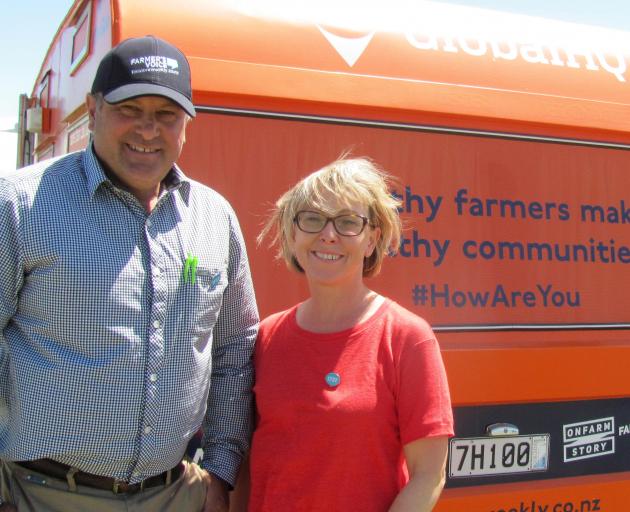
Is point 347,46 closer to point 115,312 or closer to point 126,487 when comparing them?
point 115,312

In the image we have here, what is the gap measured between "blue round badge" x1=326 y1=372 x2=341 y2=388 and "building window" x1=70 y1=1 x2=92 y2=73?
1663 mm

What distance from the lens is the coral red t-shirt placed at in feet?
5.66

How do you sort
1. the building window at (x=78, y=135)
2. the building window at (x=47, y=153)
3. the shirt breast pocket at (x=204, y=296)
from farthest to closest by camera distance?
the building window at (x=47, y=153) → the building window at (x=78, y=135) → the shirt breast pocket at (x=204, y=296)

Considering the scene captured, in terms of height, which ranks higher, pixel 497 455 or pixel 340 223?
pixel 340 223

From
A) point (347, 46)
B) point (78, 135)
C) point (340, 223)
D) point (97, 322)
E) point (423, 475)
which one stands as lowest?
point (423, 475)

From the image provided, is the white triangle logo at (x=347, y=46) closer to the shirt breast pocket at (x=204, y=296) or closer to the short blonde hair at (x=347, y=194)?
the short blonde hair at (x=347, y=194)

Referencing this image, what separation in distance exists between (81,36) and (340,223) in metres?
1.59

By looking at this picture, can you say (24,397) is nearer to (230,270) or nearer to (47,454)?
(47,454)

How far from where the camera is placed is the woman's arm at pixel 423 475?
1687mm

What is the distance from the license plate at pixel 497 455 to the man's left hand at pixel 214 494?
0.99m

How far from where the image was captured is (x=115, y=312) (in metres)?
1.80

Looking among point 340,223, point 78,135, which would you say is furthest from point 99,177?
point 78,135

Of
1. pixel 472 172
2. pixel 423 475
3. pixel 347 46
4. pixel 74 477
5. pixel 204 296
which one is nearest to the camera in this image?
pixel 423 475

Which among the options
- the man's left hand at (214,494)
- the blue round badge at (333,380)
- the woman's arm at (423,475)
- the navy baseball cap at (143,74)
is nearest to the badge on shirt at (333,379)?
the blue round badge at (333,380)
